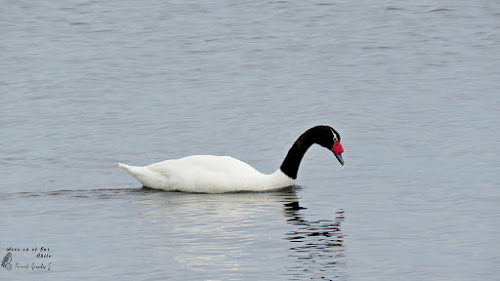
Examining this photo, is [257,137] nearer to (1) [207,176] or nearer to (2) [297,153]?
(2) [297,153]

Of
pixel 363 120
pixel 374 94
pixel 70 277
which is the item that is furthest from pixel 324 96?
pixel 70 277

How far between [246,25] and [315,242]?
2672cm

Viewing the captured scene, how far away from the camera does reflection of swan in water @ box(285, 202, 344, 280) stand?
1295 cm

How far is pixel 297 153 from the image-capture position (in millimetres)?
18875

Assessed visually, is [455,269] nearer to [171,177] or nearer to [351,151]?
[171,177]

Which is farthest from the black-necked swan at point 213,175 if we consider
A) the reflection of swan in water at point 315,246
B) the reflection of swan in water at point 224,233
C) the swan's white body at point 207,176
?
the reflection of swan in water at point 315,246

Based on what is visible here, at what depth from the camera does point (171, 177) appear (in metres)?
18.3

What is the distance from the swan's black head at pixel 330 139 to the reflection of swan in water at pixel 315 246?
2.41m

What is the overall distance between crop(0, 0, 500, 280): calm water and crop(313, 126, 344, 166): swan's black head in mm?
572

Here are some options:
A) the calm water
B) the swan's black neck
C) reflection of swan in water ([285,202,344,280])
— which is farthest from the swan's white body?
reflection of swan in water ([285,202,344,280])

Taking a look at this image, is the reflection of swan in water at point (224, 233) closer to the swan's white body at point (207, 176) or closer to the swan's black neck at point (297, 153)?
the swan's white body at point (207, 176)

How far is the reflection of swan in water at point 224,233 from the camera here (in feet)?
42.8

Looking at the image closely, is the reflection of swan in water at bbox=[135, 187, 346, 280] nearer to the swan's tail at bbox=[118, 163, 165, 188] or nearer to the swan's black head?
the swan's tail at bbox=[118, 163, 165, 188]

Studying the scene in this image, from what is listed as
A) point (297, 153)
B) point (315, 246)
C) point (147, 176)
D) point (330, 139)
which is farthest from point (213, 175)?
point (315, 246)
